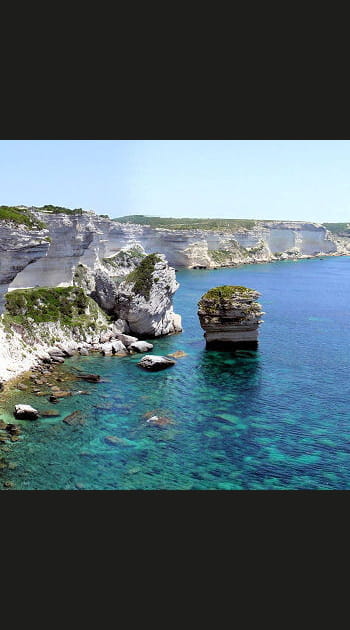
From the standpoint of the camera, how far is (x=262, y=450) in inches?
1138

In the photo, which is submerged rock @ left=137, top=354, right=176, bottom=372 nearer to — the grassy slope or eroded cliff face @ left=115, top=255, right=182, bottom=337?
the grassy slope

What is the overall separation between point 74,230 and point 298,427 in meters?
34.8

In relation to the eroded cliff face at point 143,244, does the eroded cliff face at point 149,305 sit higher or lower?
lower

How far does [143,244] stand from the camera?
474ft

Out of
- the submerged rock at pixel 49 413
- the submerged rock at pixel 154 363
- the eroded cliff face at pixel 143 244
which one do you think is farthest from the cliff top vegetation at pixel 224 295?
the submerged rock at pixel 49 413

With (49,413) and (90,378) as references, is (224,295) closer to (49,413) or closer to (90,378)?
(90,378)

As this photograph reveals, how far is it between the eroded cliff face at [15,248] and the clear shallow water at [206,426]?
9138mm

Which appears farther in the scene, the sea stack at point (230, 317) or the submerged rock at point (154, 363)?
the sea stack at point (230, 317)

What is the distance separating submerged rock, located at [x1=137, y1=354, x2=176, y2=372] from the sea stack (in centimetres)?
783

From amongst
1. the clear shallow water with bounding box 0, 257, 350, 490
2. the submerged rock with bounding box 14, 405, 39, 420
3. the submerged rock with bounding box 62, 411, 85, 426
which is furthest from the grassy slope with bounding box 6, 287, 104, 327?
the submerged rock with bounding box 62, 411, 85, 426

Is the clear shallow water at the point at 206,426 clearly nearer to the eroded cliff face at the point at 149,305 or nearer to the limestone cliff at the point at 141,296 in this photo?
the eroded cliff face at the point at 149,305

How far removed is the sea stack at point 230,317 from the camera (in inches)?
1978

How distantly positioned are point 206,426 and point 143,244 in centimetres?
11593

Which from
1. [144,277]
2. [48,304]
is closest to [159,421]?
[48,304]
